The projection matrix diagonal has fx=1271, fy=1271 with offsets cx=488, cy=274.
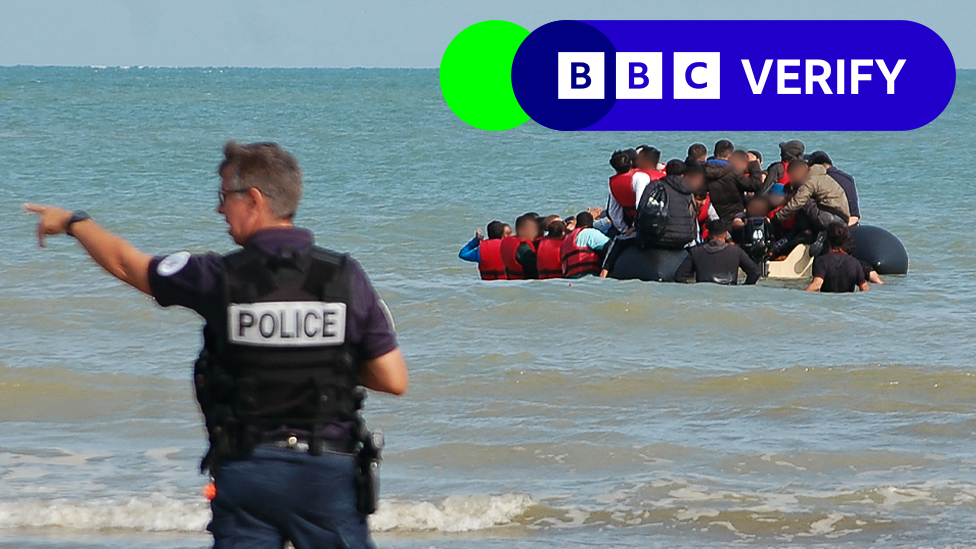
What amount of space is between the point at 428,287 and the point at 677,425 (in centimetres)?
497

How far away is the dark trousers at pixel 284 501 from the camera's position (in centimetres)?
259

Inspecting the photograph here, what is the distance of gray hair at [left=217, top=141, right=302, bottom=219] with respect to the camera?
2578 mm

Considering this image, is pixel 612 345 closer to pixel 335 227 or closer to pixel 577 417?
pixel 577 417

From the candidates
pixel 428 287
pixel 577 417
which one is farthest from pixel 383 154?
pixel 577 417

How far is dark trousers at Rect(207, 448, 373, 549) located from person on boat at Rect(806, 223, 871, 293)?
8.82 metres

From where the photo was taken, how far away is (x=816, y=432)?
263 inches

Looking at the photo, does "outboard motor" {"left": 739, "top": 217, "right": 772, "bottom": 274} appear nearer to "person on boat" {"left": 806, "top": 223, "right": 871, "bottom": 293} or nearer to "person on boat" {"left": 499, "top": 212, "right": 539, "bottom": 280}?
"person on boat" {"left": 806, "top": 223, "right": 871, "bottom": 293}

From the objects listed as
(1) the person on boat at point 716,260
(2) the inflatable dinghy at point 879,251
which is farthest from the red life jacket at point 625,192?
(2) the inflatable dinghy at point 879,251

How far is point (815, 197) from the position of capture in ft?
37.0

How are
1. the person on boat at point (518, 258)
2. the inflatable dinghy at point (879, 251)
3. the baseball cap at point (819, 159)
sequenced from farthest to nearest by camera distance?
the inflatable dinghy at point (879, 251)
the baseball cap at point (819, 159)
the person on boat at point (518, 258)

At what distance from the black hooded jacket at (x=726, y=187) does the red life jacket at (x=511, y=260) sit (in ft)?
5.69

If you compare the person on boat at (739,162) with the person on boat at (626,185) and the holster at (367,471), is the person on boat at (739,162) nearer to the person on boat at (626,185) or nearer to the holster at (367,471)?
the person on boat at (626,185)

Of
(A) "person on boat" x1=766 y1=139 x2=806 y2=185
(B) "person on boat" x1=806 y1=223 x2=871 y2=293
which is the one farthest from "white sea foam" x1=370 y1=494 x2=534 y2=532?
(A) "person on boat" x1=766 y1=139 x2=806 y2=185

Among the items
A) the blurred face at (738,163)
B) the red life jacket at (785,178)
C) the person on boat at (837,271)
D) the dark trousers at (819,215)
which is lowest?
the person on boat at (837,271)
